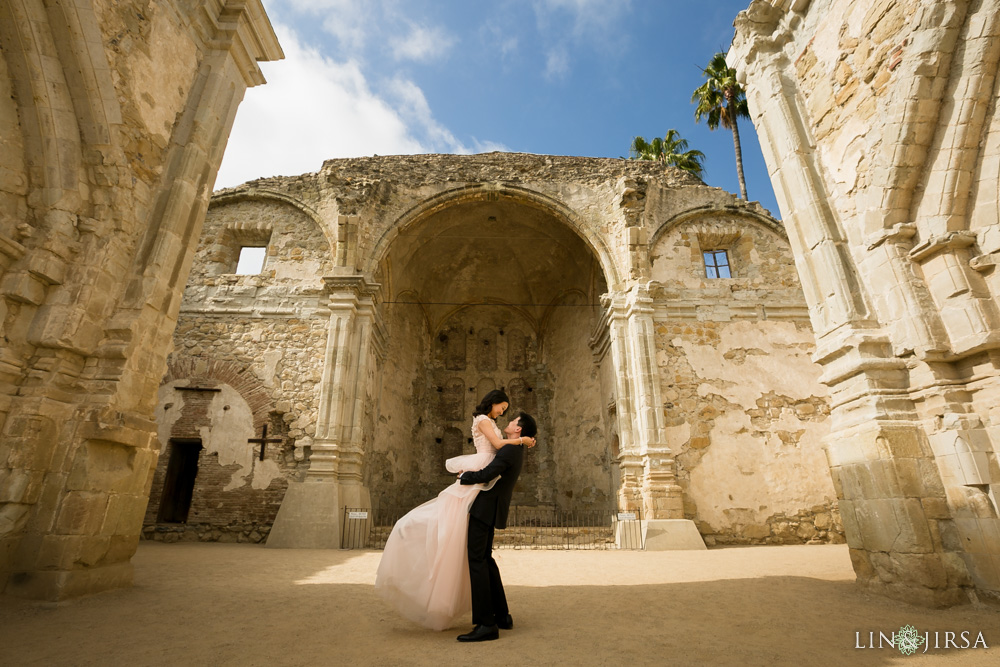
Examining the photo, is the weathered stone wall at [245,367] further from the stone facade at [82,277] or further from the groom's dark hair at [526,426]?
the groom's dark hair at [526,426]

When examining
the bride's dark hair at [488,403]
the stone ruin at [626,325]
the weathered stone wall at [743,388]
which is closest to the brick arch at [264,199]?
the stone ruin at [626,325]

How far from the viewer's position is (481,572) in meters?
2.90

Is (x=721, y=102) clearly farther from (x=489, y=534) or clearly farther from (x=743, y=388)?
(x=489, y=534)

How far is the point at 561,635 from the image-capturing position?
3.07 metres

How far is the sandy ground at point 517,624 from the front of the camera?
2633mm

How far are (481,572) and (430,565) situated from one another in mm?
315

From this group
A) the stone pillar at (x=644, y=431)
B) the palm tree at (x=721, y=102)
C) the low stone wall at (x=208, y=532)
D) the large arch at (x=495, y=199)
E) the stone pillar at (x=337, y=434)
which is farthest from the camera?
the palm tree at (x=721, y=102)

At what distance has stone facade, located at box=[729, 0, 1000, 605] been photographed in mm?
3443

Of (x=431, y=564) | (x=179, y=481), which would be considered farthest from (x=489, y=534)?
(x=179, y=481)

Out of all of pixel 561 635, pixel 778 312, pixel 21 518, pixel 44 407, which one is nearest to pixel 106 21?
pixel 44 407

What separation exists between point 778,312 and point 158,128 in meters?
11.4

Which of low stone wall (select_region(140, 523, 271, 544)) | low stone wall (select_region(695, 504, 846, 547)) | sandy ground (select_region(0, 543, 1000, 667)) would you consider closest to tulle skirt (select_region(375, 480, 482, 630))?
sandy ground (select_region(0, 543, 1000, 667))

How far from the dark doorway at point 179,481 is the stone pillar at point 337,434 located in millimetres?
2682

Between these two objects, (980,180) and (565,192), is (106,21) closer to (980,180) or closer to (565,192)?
(980,180)
